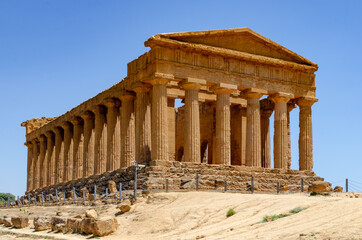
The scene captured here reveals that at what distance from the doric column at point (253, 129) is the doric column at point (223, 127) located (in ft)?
6.47

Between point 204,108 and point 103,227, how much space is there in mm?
25551

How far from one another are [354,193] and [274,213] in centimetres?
1323

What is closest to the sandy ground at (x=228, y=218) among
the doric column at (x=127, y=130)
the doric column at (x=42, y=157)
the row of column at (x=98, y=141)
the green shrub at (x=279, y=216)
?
the green shrub at (x=279, y=216)

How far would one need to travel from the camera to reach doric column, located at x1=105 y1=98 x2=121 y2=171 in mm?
43062

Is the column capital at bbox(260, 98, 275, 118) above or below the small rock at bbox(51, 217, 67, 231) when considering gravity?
above

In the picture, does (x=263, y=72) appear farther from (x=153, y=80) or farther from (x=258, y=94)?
(x=153, y=80)

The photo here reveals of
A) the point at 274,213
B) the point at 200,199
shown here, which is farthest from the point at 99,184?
the point at 274,213

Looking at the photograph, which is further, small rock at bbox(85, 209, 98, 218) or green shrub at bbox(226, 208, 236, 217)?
small rock at bbox(85, 209, 98, 218)

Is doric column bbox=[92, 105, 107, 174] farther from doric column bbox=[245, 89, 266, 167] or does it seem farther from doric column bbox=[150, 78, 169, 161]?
doric column bbox=[245, 89, 266, 167]

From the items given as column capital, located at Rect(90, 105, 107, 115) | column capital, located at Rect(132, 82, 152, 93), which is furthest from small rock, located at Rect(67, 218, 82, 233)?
column capital, located at Rect(90, 105, 107, 115)

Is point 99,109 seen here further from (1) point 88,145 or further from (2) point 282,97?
(2) point 282,97

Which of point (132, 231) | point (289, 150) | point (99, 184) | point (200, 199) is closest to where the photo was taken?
point (132, 231)

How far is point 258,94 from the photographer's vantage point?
131 feet

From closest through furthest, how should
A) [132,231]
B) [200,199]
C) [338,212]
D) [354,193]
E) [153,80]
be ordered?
[338,212] → [132,231] → [200,199] → [354,193] → [153,80]
